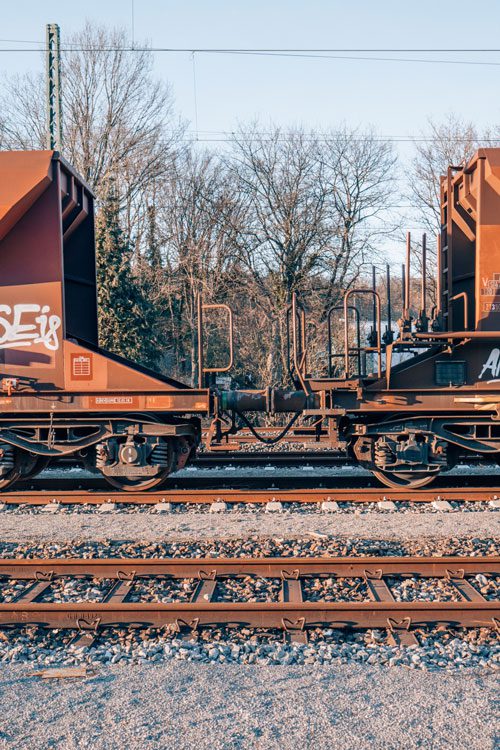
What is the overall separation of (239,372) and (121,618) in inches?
606

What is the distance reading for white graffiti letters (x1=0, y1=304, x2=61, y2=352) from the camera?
9062mm

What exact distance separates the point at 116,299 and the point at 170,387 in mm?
12899

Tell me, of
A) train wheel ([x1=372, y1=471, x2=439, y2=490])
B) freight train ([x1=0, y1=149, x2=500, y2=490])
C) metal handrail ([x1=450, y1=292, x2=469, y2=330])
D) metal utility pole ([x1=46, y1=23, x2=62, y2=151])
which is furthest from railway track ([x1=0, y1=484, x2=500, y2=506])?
metal utility pole ([x1=46, y1=23, x2=62, y2=151])

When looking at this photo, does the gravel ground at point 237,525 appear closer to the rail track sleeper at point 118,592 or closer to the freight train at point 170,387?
the freight train at point 170,387

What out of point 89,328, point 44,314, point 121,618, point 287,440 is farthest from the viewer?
point 287,440

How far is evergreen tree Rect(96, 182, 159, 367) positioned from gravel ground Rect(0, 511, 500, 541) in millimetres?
13320

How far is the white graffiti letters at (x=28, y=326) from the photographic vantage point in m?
A: 9.06

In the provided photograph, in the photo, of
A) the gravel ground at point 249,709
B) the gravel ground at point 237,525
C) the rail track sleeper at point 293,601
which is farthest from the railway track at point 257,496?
the gravel ground at point 249,709

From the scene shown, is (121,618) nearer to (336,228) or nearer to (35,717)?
(35,717)

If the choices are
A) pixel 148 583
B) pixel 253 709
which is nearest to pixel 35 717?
pixel 253 709

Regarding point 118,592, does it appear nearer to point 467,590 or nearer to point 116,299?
point 467,590

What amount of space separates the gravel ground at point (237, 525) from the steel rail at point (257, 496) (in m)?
0.61

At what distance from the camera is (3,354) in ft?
30.0

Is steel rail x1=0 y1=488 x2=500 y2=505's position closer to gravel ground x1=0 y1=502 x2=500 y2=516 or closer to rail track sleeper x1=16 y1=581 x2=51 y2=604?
gravel ground x1=0 y1=502 x2=500 y2=516
